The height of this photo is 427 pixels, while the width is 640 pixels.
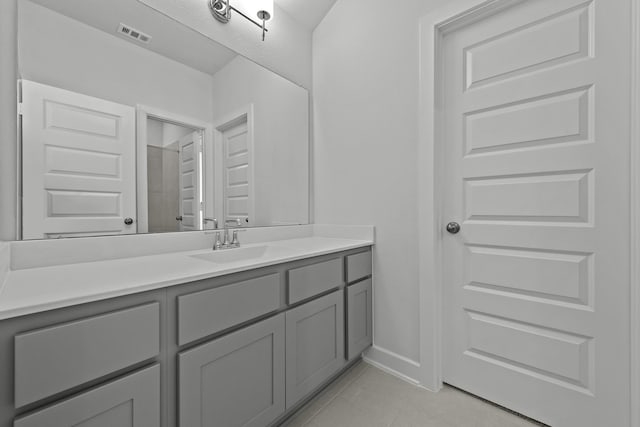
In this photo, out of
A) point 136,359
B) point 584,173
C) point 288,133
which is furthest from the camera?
point 288,133

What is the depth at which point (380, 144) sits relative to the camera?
1.78 m

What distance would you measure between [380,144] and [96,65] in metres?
1.48

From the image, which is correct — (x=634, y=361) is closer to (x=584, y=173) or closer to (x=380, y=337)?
(x=584, y=173)

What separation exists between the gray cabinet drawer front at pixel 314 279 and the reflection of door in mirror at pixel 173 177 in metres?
0.65

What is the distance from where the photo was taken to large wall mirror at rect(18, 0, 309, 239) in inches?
42.4

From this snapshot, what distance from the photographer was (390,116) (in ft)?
5.67

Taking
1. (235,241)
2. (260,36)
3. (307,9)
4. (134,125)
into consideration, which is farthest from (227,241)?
(307,9)

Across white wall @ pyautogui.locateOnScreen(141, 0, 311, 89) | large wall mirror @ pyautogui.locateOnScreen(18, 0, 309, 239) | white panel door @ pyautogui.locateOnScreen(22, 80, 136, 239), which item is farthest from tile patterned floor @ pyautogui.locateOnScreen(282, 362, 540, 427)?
white wall @ pyautogui.locateOnScreen(141, 0, 311, 89)

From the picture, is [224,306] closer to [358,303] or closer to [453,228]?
[358,303]

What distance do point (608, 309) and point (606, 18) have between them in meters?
1.18

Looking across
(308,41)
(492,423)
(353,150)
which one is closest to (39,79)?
(353,150)

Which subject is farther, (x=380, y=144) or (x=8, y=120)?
(x=380, y=144)

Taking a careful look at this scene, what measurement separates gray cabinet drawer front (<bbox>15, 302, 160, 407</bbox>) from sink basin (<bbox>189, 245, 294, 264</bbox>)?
565mm

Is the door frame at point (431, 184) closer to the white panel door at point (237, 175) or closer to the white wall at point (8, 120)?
the white panel door at point (237, 175)
